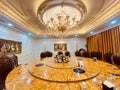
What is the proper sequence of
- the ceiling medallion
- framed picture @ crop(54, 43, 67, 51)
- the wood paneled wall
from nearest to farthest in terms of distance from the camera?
the ceiling medallion → the wood paneled wall → framed picture @ crop(54, 43, 67, 51)

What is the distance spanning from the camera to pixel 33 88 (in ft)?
4.42

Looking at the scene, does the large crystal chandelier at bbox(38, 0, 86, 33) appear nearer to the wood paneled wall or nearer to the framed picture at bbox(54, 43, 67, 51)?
the wood paneled wall

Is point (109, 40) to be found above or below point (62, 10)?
below

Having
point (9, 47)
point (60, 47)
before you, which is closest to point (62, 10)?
point (9, 47)

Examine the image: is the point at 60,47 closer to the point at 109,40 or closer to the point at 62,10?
the point at 109,40

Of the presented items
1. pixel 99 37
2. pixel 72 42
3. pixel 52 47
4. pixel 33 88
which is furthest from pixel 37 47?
pixel 33 88

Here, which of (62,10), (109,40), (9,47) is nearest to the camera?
(62,10)

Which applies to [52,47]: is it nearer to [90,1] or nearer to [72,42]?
[72,42]

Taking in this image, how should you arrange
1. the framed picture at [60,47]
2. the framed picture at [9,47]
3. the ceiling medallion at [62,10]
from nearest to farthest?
1. the ceiling medallion at [62,10]
2. the framed picture at [9,47]
3. the framed picture at [60,47]

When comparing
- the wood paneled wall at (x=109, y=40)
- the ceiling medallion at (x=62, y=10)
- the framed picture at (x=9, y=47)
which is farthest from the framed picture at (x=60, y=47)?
the ceiling medallion at (x=62, y=10)

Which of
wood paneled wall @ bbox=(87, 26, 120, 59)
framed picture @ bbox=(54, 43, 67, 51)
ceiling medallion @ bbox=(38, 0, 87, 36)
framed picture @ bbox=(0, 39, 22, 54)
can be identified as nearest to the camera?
ceiling medallion @ bbox=(38, 0, 87, 36)

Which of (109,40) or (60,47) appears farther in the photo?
(60,47)

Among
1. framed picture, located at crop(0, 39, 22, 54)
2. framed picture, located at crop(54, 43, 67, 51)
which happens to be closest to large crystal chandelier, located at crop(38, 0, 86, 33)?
framed picture, located at crop(0, 39, 22, 54)

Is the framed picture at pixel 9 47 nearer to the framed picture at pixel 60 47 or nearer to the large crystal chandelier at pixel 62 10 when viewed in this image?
the large crystal chandelier at pixel 62 10
